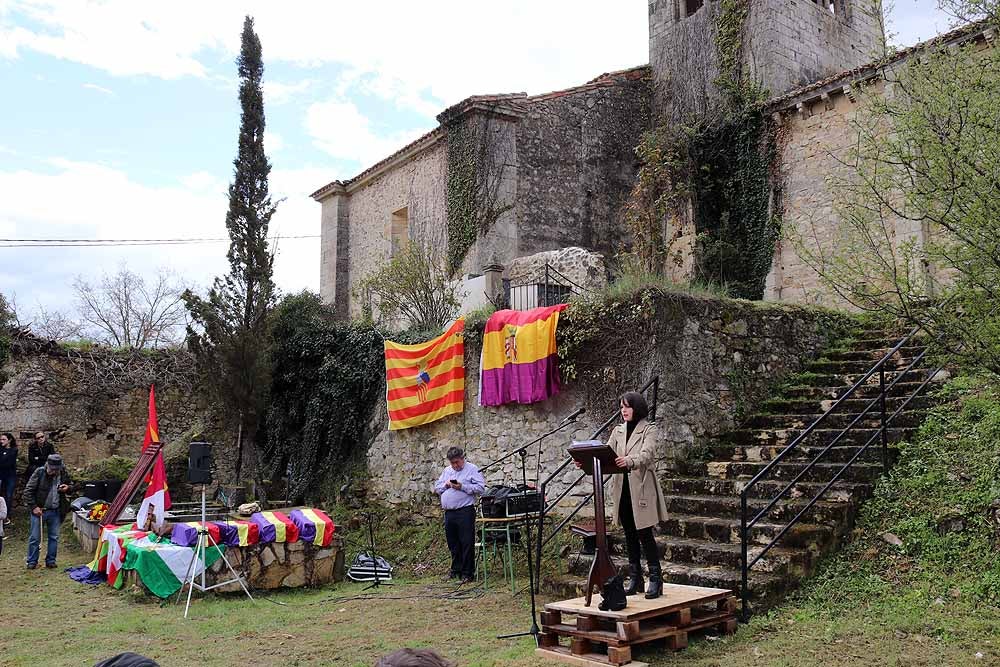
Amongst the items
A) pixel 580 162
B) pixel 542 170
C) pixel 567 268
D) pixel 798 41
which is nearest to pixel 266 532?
pixel 567 268

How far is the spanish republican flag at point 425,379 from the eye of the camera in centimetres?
1149

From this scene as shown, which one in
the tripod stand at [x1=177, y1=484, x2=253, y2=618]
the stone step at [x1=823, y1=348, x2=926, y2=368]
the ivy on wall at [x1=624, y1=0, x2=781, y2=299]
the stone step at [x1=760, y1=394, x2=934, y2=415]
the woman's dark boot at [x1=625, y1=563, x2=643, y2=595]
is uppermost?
the ivy on wall at [x1=624, y1=0, x2=781, y2=299]

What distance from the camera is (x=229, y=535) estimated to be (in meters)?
9.02

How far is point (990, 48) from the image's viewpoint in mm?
5660

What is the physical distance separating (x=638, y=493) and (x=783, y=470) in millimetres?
2746

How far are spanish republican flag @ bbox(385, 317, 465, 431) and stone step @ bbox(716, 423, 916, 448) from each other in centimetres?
402

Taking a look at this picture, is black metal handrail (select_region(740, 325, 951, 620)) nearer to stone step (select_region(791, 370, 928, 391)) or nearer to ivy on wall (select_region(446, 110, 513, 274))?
stone step (select_region(791, 370, 928, 391))

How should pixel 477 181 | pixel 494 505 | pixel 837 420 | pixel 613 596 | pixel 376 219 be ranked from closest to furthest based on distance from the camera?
pixel 613 596 → pixel 837 420 → pixel 494 505 → pixel 477 181 → pixel 376 219

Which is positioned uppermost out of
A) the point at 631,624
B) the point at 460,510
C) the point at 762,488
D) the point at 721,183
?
the point at 721,183

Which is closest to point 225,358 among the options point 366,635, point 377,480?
point 377,480

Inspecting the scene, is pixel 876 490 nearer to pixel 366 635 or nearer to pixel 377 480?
pixel 366 635

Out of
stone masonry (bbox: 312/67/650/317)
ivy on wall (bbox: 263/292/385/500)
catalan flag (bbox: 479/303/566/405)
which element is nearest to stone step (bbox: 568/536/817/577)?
catalan flag (bbox: 479/303/566/405)

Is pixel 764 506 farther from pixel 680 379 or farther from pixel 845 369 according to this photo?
pixel 845 369

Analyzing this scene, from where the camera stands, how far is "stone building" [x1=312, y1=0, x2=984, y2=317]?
15.0 metres
